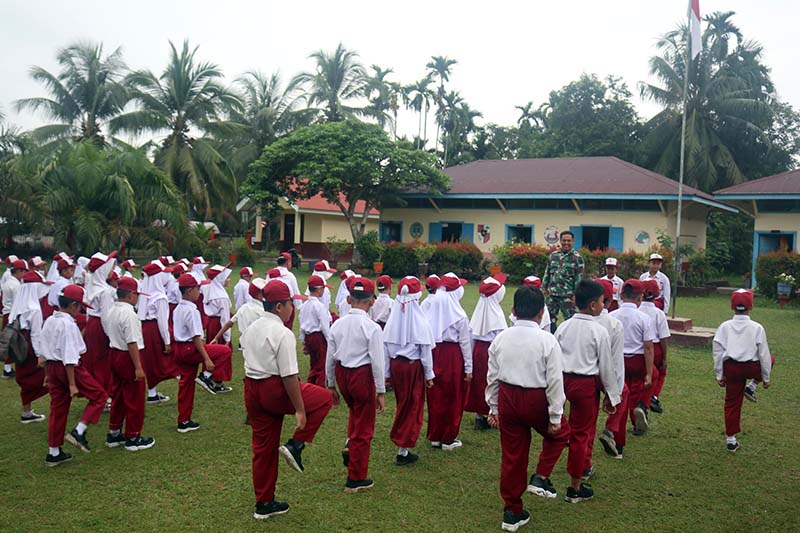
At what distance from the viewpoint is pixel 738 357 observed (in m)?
5.87

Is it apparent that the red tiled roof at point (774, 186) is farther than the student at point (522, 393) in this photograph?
Yes

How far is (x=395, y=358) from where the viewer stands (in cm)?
559

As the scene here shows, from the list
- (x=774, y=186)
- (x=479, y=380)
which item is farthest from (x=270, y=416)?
(x=774, y=186)

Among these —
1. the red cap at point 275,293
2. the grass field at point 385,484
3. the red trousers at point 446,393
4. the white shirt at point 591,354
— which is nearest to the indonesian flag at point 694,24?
the grass field at point 385,484

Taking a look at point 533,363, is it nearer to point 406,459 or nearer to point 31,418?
point 406,459

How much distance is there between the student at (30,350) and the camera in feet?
20.0

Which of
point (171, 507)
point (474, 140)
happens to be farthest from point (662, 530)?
point (474, 140)

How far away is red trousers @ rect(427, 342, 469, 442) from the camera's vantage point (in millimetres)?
6008

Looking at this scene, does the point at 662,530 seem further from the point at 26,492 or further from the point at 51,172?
the point at 51,172

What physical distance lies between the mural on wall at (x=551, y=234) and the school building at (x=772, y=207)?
19.0 feet

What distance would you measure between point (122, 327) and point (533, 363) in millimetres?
3648

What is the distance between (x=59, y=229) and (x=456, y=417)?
1509 centimetres

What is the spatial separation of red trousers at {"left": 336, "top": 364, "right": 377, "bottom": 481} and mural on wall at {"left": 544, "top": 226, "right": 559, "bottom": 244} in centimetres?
2099

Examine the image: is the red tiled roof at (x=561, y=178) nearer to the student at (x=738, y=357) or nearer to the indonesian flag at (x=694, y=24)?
the indonesian flag at (x=694, y=24)
